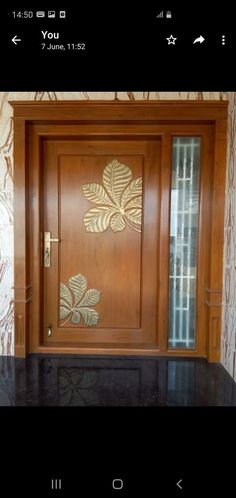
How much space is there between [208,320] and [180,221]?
0.67 m

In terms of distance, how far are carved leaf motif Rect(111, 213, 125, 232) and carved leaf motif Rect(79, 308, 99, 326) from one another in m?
0.59

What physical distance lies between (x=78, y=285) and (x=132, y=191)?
74 cm

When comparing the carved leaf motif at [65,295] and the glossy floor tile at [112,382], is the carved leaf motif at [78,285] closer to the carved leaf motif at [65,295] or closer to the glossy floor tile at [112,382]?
the carved leaf motif at [65,295]

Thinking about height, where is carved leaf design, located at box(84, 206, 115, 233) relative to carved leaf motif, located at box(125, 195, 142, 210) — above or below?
below

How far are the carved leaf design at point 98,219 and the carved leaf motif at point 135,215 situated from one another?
110 mm

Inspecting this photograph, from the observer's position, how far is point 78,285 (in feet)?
7.32

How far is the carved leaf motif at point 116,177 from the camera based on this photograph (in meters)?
2.16

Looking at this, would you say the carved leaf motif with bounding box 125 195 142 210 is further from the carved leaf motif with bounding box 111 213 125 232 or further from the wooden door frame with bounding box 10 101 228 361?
the wooden door frame with bounding box 10 101 228 361

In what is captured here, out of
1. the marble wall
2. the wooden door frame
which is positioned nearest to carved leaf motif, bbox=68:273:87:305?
the wooden door frame

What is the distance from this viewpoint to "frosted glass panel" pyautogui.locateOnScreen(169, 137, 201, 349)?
210 cm
